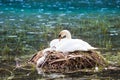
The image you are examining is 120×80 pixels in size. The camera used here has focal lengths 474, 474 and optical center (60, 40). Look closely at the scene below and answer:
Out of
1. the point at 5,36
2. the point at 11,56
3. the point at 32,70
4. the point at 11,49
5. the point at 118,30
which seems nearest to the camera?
the point at 32,70

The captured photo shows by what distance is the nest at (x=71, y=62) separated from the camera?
15.5 m

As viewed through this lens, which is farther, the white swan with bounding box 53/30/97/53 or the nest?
the white swan with bounding box 53/30/97/53

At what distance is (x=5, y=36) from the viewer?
25891mm

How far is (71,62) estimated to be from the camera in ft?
51.1

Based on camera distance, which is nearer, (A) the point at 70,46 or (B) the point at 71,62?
(B) the point at 71,62

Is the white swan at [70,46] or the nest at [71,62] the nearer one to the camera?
the nest at [71,62]

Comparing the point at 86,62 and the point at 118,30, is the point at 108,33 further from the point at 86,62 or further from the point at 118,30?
the point at 86,62

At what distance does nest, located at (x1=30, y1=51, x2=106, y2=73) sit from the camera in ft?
50.8

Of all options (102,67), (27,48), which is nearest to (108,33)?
(27,48)

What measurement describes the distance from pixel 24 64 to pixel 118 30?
12911mm

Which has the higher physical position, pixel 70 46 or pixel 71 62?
pixel 70 46

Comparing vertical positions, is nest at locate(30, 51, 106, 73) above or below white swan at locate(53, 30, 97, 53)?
below

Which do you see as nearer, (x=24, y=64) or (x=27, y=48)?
(x=24, y=64)

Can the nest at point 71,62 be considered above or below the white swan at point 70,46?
below
